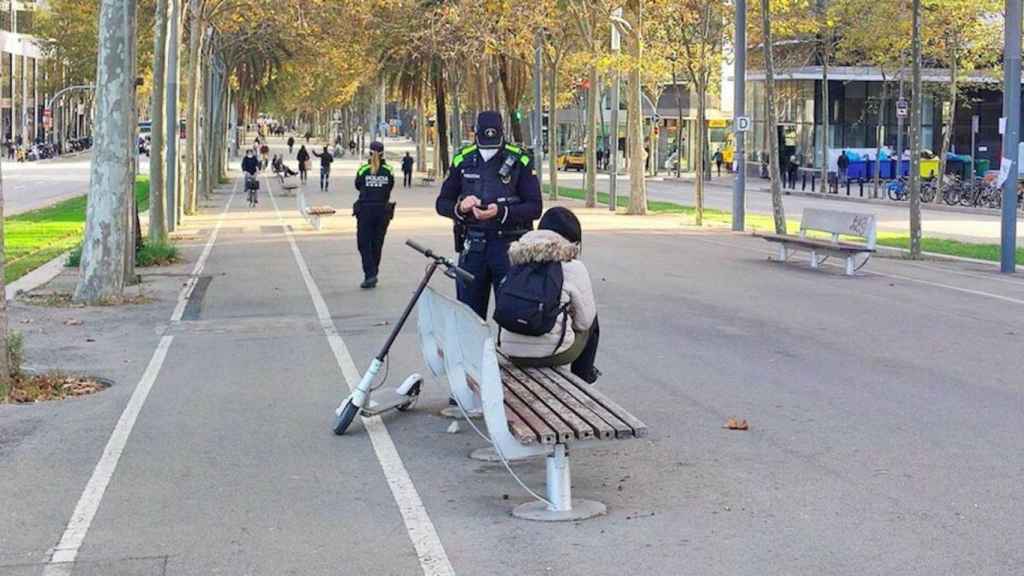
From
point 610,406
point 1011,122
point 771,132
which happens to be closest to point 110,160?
point 610,406

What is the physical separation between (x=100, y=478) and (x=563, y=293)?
277 cm

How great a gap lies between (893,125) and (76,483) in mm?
69221

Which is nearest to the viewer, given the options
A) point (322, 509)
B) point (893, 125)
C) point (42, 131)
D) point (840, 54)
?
point (322, 509)

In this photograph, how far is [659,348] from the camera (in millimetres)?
13008

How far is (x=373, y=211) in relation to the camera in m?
19.2

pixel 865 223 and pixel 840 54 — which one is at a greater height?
pixel 840 54

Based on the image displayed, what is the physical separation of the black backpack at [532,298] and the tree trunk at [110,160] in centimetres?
994

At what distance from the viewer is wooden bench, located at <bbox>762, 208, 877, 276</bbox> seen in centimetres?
2073

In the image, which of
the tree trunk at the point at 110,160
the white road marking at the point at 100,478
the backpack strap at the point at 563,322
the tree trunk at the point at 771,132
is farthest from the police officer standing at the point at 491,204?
the tree trunk at the point at 771,132

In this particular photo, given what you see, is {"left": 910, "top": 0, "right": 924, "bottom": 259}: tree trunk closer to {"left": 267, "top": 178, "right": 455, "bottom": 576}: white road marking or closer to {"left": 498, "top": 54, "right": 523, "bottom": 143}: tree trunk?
{"left": 267, "top": 178, "right": 455, "bottom": 576}: white road marking

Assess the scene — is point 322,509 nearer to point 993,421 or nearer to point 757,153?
point 993,421

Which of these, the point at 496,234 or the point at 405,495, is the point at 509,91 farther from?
the point at 405,495

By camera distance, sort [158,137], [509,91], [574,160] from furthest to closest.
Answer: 1. [574,160]
2. [509,91]
3. [158,137]

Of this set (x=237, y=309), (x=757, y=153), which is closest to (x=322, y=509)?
(x=237, y=309)
